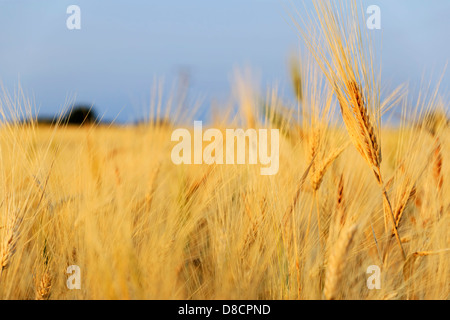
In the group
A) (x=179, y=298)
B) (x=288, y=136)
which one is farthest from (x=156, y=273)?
(x=288, y=136)

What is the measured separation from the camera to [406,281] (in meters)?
0.93

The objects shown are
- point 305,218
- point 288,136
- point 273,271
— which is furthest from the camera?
point 288,136

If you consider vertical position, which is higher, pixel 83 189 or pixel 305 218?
pixel 83 189

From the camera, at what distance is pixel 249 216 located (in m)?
1.04

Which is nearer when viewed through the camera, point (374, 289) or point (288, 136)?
point (374, 289)

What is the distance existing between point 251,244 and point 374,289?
27cm

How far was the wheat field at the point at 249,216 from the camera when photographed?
87 centimetres

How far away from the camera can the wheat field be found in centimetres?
87

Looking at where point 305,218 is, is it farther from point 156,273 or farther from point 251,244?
point 156,273

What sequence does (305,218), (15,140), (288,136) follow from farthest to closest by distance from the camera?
(288,136) → (305,218) → (15,140)

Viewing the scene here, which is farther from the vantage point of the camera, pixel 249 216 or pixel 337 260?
pixel 249 216

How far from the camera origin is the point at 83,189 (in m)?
1.07
